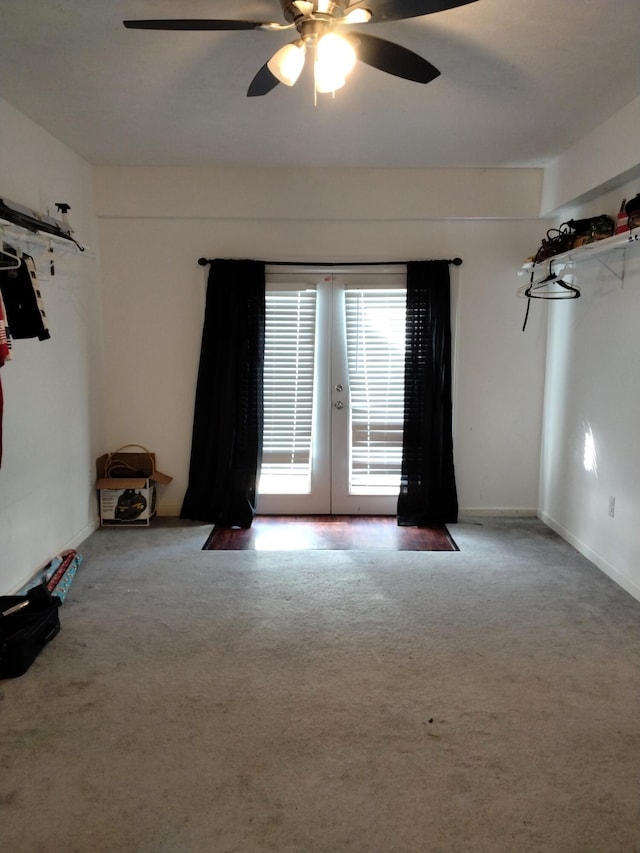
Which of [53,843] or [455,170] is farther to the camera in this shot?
[455,170]

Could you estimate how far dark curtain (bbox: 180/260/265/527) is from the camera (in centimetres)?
429

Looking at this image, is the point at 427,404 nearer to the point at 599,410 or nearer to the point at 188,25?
the point at 599,410

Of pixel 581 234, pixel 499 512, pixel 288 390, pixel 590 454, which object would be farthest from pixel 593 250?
pixel 288 390

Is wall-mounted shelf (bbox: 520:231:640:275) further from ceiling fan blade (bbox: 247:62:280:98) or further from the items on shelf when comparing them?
ceiling fan blade (bbox: 247:62:280:98)

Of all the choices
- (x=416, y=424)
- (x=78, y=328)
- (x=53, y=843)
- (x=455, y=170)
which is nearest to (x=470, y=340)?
(x=416, y=424)

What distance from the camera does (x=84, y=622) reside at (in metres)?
2.88

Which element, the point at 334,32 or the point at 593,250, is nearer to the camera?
the point at 334,32

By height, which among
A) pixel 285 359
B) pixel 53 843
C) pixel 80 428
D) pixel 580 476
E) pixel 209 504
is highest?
pixel 285 359

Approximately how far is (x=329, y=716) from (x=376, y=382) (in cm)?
274

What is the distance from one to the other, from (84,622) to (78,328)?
81.6 inches

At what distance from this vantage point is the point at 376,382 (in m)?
4.45

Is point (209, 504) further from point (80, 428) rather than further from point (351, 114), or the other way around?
point (351, 114)

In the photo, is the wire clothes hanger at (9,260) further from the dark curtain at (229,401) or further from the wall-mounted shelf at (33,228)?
the dark curtain at (229,401)

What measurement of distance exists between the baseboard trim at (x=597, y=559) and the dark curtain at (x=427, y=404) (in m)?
0.73
